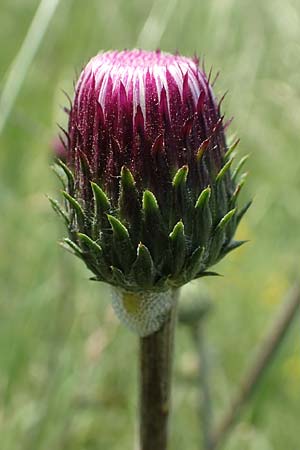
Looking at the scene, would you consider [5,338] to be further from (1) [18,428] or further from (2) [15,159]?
(2) [15,159]

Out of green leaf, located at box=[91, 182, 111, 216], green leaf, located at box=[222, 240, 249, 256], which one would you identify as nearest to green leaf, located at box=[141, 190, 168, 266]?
green leaf, located at box=[91, 182, 111, 216]

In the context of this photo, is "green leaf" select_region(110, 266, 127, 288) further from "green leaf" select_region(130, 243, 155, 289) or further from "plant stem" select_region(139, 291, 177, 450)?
"plant stem" select_region(139, 291, 177, 450)

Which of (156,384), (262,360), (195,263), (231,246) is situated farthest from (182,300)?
(195,263)

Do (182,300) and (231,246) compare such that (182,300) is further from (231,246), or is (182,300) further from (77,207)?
(77,207)

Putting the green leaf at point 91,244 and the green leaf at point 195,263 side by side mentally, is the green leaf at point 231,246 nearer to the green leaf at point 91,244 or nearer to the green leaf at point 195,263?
the green leaf at point 195,263

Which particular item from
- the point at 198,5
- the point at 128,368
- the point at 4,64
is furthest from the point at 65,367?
the point at 4,64

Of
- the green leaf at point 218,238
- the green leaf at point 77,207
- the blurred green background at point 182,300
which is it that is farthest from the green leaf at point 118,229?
the blurred green background at point 182,300
